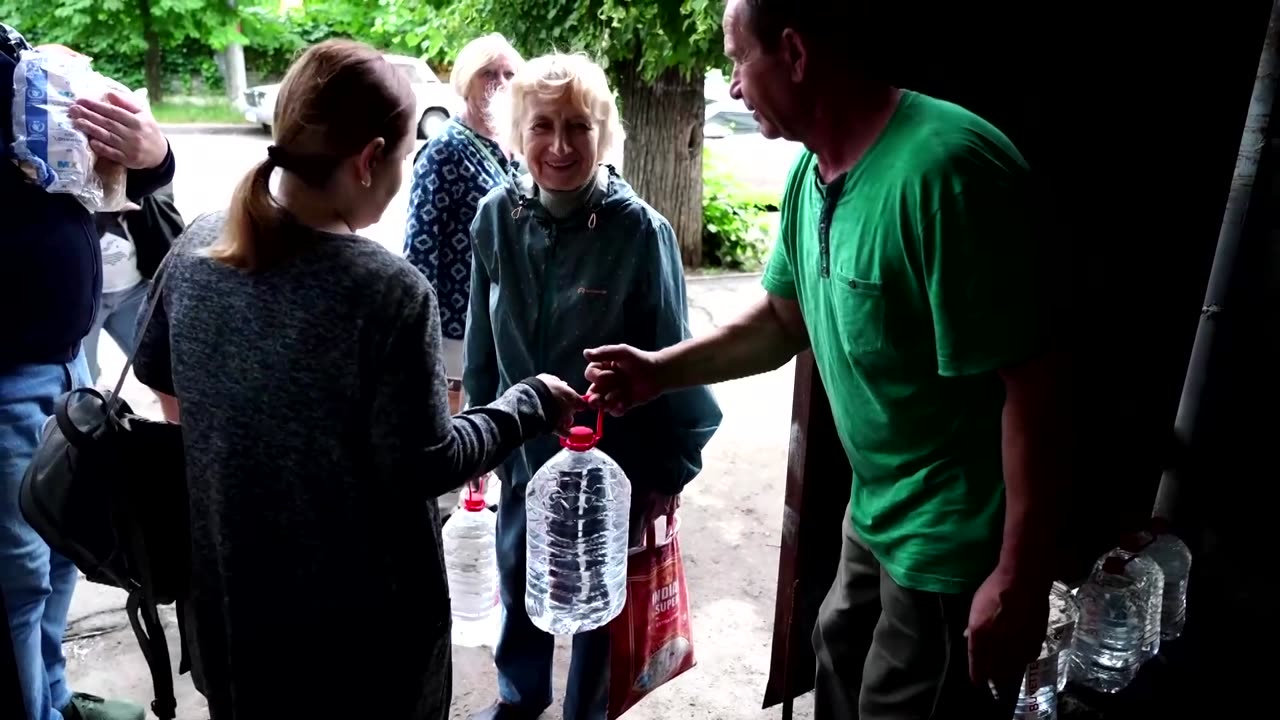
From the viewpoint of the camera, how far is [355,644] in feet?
5.38

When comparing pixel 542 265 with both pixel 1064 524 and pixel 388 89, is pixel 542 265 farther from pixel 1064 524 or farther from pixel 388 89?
pixel 1064 524

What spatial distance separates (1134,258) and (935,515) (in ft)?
3.41

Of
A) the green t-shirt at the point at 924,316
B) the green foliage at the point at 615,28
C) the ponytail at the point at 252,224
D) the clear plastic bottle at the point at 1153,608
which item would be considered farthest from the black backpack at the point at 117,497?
the green foliage at the point at 615,28

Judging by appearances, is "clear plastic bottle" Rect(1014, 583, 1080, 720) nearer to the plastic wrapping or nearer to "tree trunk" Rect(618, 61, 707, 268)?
the plastic wrapping

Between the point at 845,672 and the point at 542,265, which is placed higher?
the point at 542,265

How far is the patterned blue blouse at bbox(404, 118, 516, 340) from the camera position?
2.99 meters

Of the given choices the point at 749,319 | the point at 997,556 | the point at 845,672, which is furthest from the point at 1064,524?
the point at 749,319

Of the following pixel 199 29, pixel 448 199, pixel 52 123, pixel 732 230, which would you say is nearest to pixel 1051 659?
pixel 448 199

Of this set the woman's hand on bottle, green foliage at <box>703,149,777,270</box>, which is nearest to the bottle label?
the woman's hand on bottle

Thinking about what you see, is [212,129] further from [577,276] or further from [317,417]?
[317,417]

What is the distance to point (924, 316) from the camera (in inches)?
57.9

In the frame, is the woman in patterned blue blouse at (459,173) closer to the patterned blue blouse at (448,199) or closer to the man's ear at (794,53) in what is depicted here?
the patterned blue blouse at (448,199)

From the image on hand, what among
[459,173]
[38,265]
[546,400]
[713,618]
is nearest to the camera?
[546,400]

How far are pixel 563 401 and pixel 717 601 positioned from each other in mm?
1766
